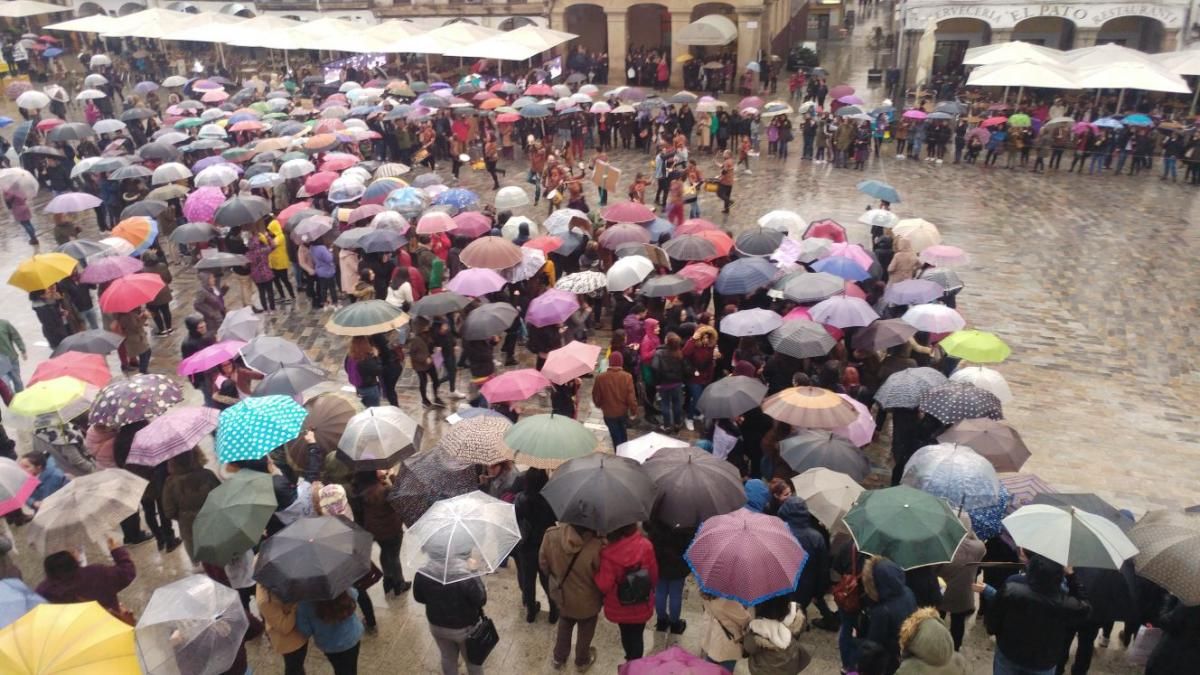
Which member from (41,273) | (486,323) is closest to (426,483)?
(486,323)

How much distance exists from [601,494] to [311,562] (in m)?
1.83

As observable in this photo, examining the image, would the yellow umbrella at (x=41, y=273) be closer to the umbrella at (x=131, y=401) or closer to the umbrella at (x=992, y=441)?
the umbrella at (x=131, y=401)

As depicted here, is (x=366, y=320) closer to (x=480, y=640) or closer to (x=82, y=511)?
(x=82, y=511)

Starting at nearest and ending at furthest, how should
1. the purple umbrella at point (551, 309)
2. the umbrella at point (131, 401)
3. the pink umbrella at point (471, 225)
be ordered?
1. the umbrella at point (131, 401)
2. the purple umbrella at point (551, 309)
3. the pink umbrella at point (471, 225)

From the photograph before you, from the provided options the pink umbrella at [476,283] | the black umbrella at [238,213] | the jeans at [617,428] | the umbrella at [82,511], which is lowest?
the jeans at [617,428]

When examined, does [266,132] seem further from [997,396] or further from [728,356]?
[997,396]

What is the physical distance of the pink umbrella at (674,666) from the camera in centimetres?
408

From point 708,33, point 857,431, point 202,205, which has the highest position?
point 708,33

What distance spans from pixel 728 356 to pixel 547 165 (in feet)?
26.4

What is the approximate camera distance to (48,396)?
7.62 m

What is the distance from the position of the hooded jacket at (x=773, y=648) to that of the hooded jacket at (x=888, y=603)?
18.5 inches

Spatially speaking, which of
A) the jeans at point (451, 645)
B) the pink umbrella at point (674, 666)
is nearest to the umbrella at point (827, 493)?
the pink umbrella at point (674, 666)

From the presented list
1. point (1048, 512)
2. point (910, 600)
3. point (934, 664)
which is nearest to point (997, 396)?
point (1048, 512)

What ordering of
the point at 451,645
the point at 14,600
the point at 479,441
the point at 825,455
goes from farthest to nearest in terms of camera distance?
the point at 479,441 < the point at 825,455 < the point at 451,645 < the point at 14,600
